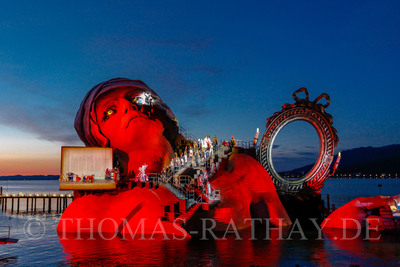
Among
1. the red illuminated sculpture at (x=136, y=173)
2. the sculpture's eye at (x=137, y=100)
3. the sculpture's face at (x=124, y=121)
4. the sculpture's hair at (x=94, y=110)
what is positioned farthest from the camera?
the sculpture's eye at (x=137, y=100)

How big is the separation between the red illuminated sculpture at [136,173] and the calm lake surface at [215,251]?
→ 2331 millimetres

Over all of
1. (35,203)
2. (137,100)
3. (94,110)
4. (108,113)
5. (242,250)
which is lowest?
(242,250)

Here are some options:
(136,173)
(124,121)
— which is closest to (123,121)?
(124,121)

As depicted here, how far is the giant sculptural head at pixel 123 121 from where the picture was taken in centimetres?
3909

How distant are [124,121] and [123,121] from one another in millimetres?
95

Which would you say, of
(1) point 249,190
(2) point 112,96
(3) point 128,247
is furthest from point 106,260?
(2) point 112,96

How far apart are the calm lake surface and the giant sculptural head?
431 inches

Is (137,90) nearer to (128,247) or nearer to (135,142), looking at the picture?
(135,142)

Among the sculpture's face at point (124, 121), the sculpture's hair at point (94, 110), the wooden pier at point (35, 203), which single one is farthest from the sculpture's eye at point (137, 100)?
the wooden pier at point (35, 203)

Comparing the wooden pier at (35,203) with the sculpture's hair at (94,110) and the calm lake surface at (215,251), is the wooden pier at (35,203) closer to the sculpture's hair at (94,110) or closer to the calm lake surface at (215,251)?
the sculpture's hair at (94,110)

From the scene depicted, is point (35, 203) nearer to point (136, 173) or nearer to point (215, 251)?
point (136, 173)

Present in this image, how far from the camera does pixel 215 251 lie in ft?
82.2

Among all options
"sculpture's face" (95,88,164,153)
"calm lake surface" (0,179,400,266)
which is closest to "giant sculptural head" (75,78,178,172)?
"sculpture's face" (95,88,164,153)

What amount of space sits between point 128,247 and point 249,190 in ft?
42.7
